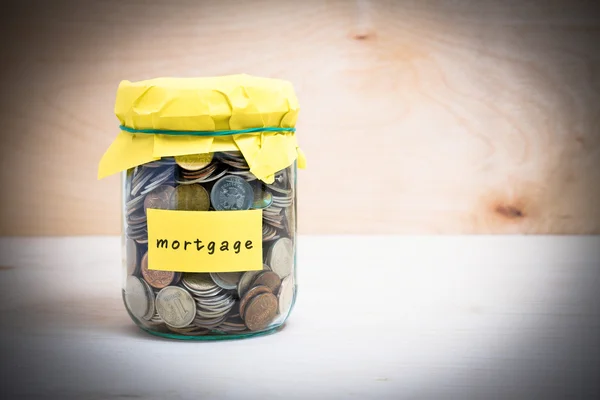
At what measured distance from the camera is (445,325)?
0.81m

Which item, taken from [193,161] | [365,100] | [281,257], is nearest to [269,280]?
[281,257]

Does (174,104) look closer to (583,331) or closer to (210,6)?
(583,331)

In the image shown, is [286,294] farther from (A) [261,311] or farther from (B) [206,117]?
(B) [206,117]

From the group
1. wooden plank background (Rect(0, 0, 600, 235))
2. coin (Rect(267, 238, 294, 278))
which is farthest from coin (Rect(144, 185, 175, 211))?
wooden plank background (Rect(0, 0, 600, 235))

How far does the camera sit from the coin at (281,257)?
0.74m

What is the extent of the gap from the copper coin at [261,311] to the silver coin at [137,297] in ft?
0.31

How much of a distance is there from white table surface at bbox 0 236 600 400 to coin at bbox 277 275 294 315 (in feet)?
0.10

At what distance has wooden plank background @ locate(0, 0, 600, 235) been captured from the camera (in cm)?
132

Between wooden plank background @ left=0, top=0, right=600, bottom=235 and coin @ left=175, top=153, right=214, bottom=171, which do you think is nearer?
coin @ left=175, top=153, right=214, bottom=171

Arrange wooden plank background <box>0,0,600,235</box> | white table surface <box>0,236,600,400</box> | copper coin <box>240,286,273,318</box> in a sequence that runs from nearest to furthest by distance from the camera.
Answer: white table surface <box>0,236,600,400</box>, copper coin <box>240,286,273,318</box>, wooden plank background <box>0,0,600,235</box>

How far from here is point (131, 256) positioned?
2.48ft

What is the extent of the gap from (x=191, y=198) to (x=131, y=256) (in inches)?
3.8

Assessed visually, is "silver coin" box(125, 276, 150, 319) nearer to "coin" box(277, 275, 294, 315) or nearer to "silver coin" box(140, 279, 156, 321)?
"silver coin" box(140, 279, 156, 321)

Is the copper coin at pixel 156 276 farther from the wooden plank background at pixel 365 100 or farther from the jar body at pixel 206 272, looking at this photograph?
the wooden plank background at pixel 365 100
